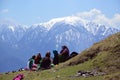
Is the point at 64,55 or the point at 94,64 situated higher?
the point at 64,55

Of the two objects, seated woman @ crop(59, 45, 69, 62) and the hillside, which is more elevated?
seated woman @ crop(59, 45, 69, 62)

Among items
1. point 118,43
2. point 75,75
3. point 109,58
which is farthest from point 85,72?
point 118,43

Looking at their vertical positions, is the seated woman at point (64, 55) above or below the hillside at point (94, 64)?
above

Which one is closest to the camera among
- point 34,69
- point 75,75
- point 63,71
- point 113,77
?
point 113,77

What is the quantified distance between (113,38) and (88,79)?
30.8 ft

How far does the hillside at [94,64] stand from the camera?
3111cm

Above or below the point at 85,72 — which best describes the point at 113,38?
above

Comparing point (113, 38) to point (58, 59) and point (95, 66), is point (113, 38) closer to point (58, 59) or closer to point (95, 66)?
point (95, 66)

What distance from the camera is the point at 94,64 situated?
33188 millimetres

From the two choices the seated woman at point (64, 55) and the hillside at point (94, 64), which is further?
the seated woman at point (64, 55)

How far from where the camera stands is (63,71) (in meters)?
34.2

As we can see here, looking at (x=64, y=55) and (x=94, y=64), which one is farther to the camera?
(x=64, y=55)

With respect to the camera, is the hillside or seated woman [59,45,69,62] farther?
seated woman [59,45,69,62]

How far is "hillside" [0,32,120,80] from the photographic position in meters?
31.1
